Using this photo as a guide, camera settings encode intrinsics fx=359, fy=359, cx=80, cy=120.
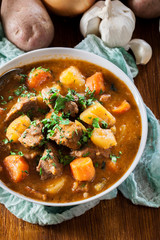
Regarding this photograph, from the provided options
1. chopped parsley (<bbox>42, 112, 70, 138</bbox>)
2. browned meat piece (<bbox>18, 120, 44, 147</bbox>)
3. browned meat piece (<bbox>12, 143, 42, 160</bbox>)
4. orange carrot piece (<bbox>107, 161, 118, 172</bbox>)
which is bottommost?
orange carrot piece (<bbox>107, 161, 118, 172</bbox>)

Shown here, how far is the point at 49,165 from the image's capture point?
369 cm

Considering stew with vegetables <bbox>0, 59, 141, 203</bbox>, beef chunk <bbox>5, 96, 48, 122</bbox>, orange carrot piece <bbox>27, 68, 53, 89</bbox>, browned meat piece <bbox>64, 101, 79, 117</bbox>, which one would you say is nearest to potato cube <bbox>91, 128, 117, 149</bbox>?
stew with vegetables <bbox>0, 59, 141, 203</bbox>

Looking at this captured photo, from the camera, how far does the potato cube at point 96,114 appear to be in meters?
3.96

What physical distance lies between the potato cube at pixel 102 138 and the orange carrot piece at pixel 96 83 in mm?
563

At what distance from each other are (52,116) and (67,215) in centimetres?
115

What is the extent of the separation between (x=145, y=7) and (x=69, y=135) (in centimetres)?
222

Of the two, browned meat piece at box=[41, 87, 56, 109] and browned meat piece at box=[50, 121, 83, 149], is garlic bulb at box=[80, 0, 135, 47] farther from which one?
browned meat piece at box=[50, 121, 83, 149]

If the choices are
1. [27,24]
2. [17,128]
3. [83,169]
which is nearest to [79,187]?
[83,169]

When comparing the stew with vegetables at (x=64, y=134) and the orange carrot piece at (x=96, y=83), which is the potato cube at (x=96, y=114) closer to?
the stew with vegetables at (x=64, y=134)

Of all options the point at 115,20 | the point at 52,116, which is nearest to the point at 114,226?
the point at 52,116

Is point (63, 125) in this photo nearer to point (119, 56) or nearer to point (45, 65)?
point (45, 65)

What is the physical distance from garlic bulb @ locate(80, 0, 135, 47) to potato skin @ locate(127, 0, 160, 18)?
7.2 inches

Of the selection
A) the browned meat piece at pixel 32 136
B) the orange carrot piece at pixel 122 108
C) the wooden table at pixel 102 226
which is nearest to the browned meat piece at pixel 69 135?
the browned meat piece at pixel 32 136

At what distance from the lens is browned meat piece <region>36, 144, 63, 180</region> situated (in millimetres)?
3703
